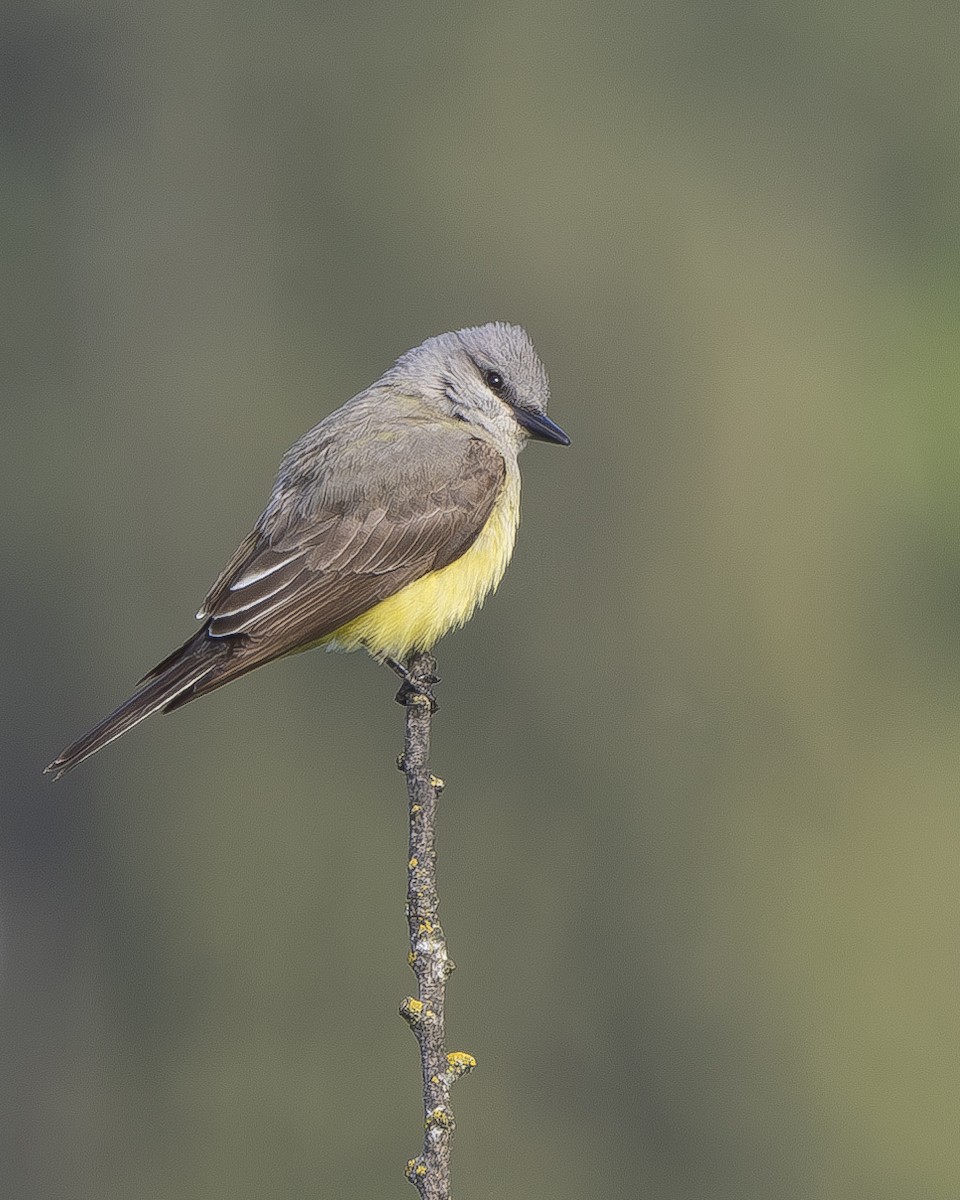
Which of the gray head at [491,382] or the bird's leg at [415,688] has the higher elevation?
the gray head at [491,382]

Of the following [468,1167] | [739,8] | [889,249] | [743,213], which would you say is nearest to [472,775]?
[468,1167]

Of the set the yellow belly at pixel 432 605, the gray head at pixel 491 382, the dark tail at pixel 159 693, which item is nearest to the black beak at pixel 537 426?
the gray head at pixel 491 382

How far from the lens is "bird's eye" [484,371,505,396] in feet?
15.7

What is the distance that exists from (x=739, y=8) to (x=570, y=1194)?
1180cm

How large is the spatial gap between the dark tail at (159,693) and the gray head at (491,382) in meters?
1.10

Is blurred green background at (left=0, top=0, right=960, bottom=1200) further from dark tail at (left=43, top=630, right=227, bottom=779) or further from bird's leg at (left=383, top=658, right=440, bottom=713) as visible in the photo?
dark tail at (left=43, top=630, right=227, bottom=779)

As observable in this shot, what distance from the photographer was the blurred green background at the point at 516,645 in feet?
34.3

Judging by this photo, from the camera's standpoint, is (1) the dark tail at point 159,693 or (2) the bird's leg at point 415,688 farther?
(2) the bird's leg at point 415,688

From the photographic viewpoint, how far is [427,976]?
2793mm

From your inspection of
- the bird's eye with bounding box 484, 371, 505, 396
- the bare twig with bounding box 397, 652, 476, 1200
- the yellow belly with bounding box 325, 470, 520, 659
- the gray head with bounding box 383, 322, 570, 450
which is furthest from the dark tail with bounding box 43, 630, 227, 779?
the bird's eye with bounding box 484, 371, 505, 396

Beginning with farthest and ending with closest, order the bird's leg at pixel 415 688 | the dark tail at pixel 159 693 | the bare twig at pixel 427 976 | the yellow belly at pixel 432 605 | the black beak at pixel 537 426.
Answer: the black beak at pixel 537 426 → the yellow belly at pixel 432 605 → the bird's leg at pixel 415 688 → the dark tail at pixel 159 693 → the bare twig at pixel 427 976

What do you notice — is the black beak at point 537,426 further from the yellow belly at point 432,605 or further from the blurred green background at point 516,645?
the blurred green background at point 516,645

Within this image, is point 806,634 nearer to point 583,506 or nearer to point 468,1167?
point 583,506

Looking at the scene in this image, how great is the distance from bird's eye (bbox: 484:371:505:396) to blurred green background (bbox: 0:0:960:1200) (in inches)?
220
